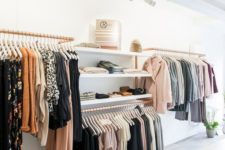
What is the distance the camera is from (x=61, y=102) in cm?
196

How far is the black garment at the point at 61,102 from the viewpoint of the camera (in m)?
1.95

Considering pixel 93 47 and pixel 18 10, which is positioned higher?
pixel 18 10

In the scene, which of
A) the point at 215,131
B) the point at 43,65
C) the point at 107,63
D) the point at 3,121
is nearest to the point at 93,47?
the point at 107,63

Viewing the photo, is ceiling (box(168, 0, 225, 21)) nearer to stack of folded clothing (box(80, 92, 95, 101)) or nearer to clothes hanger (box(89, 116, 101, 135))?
stack of folded clothing (box(80, 92, 95, 101))

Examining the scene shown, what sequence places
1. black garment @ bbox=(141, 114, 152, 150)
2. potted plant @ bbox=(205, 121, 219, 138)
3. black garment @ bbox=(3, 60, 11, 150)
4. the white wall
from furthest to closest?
1. potted plant @ bbox=(205, 121, 219, 138)
2. black garment @ bbox=(141, 114, 152, 150)
3. the white wall
4. black garment @ bbox=(3, 60, 11, 150)

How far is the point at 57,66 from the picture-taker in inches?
79.0

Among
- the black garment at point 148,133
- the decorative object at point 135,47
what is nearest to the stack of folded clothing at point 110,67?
the decorative object at point 135,47

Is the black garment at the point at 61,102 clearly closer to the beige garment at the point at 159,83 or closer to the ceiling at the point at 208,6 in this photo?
the beige garment at the point at 159,83

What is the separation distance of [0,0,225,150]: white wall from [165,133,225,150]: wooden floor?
5.0 inches

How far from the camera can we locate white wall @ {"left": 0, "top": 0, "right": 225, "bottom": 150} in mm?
2434

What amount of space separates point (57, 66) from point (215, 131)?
13.7ft

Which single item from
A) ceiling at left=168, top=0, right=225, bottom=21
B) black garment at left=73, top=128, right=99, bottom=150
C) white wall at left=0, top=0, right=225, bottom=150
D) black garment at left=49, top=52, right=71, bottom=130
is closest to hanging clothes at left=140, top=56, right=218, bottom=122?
white wall at left=0, top=0, right=225, bottom=150

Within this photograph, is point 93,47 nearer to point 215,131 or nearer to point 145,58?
point 145,58

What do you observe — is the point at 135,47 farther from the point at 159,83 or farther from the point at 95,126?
the point at 95,126
